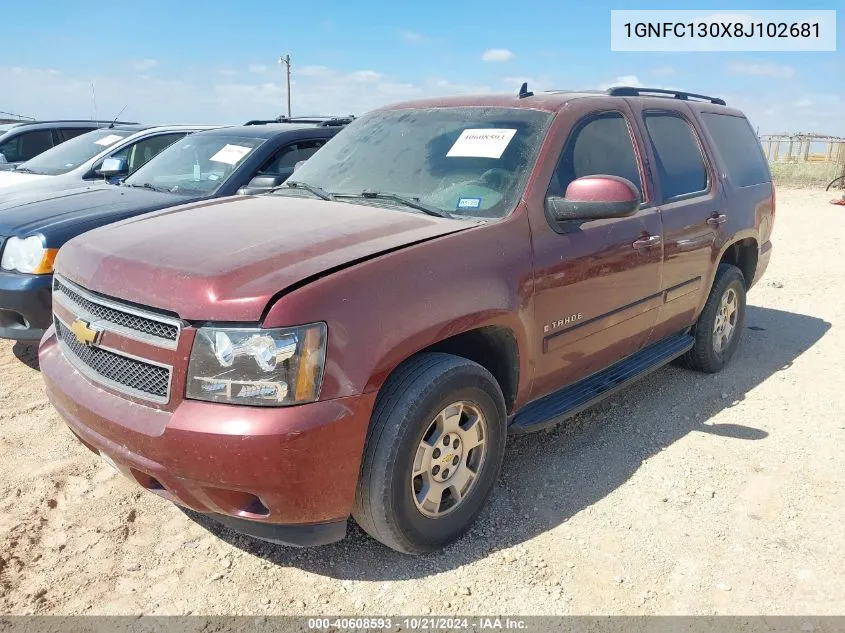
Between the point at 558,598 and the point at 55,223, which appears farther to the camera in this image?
the point at 55,223

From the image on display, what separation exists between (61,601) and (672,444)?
3.12 meters

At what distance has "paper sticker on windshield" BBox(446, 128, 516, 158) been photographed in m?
3.32

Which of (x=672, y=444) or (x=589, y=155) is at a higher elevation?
(x=589, y=155)

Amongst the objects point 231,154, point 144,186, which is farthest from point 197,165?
point 144,186

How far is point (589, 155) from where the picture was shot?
3553mm

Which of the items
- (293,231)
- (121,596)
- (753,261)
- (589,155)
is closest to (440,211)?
(293,231)

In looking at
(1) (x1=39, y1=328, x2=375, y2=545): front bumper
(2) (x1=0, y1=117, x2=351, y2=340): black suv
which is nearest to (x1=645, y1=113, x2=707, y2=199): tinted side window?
(2) (x1=0, y1=117, x2=351, y2=340): black suv

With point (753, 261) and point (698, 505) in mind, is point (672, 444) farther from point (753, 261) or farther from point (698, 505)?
point (753, 261)

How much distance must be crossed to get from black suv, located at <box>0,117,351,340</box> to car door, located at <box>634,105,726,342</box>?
2322mm

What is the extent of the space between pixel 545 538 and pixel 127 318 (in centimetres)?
197

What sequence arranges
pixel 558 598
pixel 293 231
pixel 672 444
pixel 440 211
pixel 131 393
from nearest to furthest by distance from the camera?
pixel 131 393
pixel 558 598
pixel 293 231
pixel 440 211
pixel 672 444

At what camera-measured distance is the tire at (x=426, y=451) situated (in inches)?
97.4

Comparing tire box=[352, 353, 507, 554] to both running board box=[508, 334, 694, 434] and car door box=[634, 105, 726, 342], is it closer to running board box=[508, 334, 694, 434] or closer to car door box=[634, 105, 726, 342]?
running board box=[508, 334, 694, 434]

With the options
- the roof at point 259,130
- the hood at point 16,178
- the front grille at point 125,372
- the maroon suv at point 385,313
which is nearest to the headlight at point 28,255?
the maroon suv at point 385,313
